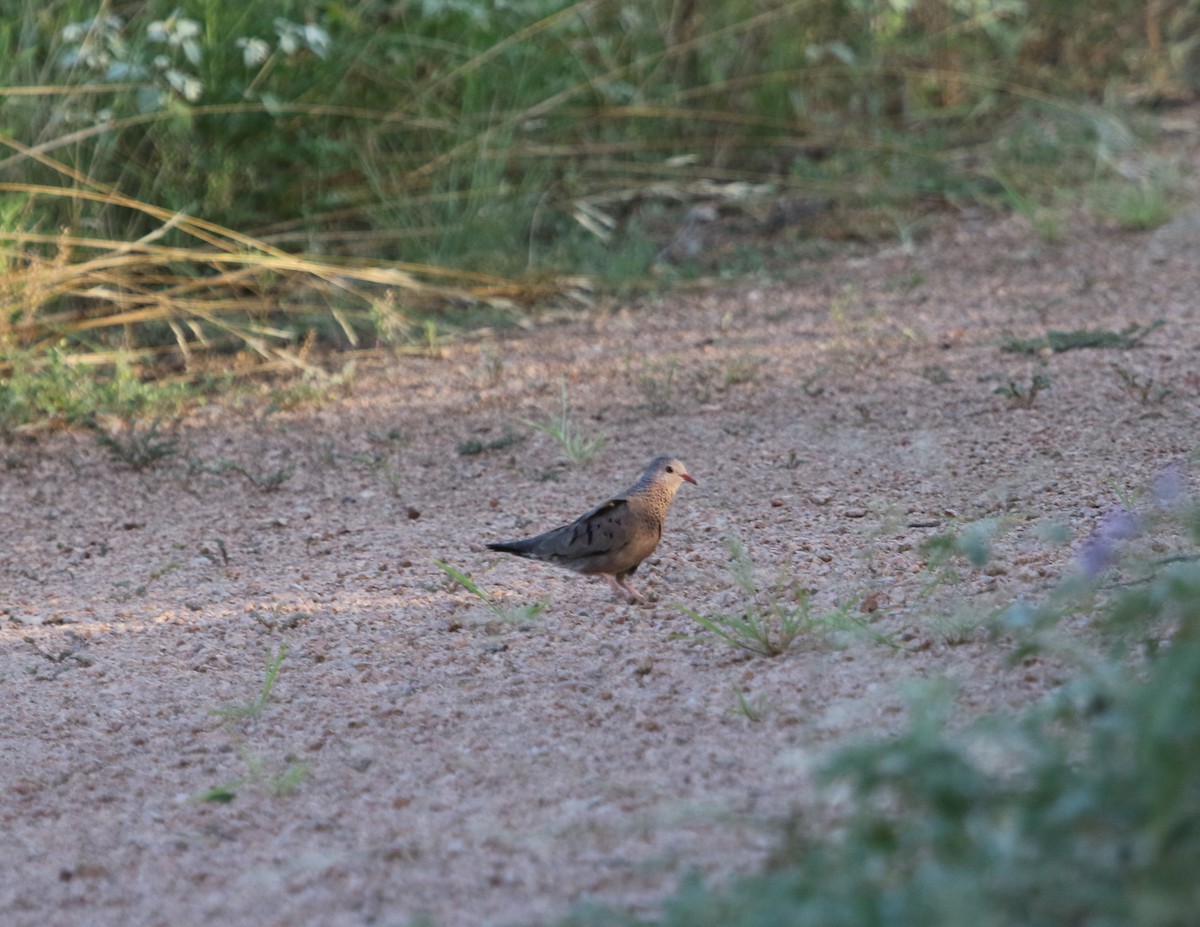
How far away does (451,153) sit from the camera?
6051 mm

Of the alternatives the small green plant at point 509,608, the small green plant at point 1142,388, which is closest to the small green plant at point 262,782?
the small green plant at point 509,608

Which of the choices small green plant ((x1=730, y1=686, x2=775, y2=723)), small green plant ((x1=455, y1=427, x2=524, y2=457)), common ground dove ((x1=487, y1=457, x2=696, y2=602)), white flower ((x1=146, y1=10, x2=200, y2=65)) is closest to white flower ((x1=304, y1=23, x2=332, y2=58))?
white flower ((x1=146, y1=10, x2=200, y2=65))

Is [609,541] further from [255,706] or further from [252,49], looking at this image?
[252,49]

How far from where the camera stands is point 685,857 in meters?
2.05

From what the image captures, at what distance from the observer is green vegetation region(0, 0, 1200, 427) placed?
5.38 m

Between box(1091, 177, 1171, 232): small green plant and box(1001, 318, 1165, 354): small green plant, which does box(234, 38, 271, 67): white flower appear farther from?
box(1091, 177, 1171, 232): small green plant

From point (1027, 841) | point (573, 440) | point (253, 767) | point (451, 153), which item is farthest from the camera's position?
point (451, 153)

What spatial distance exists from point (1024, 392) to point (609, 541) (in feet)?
5.63

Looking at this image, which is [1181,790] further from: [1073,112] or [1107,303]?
[1073,112]

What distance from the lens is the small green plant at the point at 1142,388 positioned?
3.99m

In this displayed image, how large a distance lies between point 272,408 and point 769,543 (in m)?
2.18

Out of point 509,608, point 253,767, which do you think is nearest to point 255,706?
point 253,767

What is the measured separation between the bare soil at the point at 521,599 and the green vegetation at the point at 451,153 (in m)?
0.50

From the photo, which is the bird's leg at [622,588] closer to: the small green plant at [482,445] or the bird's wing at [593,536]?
the bird's wing at [593,536]
